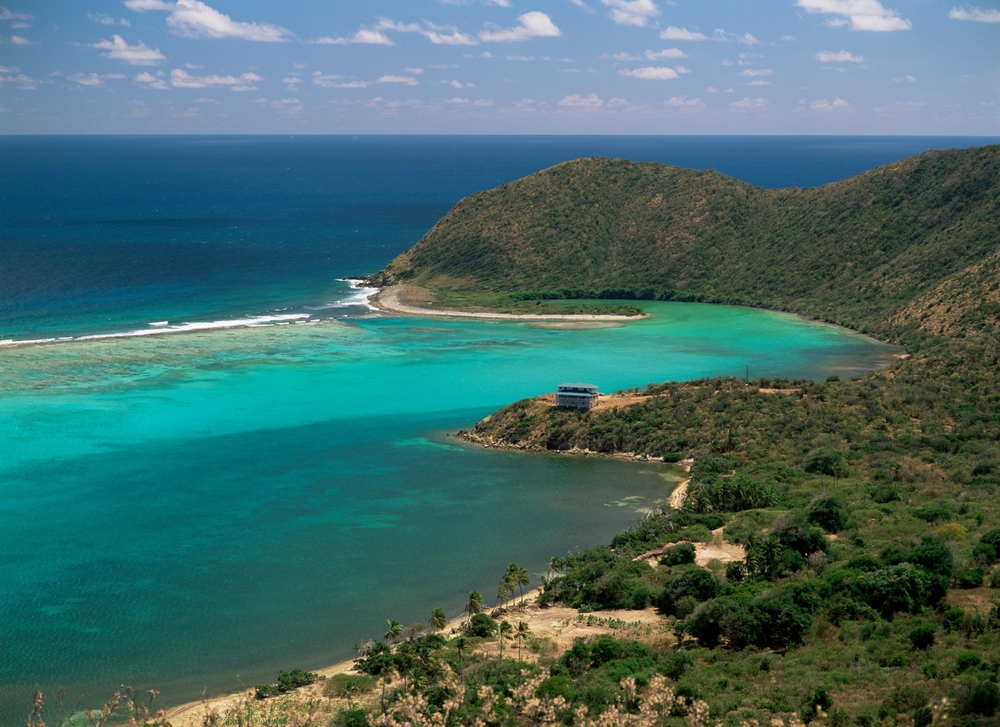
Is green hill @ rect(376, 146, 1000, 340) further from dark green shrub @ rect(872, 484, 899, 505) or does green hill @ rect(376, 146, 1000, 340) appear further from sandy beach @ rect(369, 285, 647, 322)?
dark green shrub @ rect(872, 484, 899, 505)

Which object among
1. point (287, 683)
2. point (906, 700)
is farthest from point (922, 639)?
point (287, 683)

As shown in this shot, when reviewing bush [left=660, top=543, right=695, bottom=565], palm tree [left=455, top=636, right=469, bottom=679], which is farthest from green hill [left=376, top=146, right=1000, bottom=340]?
palm tree [left=455, top=636, right=469, bottom=679]

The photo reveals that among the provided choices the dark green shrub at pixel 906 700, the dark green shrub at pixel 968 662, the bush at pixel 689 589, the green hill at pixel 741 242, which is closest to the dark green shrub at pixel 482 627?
the bush at pixel 689 589

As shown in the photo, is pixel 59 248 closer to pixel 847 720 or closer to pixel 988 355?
pixel 988 355

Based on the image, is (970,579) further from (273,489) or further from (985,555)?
(273,489)

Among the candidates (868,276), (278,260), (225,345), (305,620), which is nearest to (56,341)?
(225,345)

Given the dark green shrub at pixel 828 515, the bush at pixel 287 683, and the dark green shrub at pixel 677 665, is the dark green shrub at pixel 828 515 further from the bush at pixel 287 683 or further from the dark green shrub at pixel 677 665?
the bush at pixel 287 683
